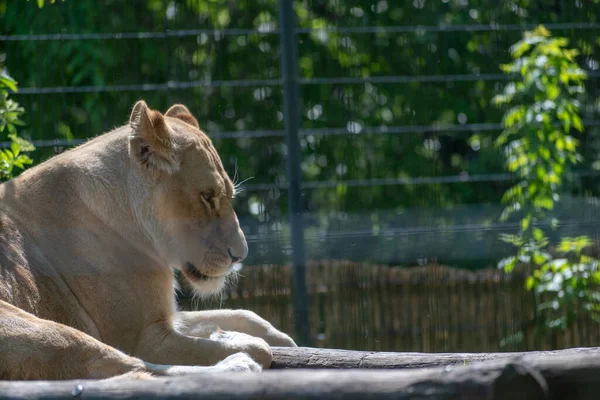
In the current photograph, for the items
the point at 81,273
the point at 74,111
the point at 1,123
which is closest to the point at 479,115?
the point at 74,111

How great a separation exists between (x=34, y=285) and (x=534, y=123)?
3.07 metres

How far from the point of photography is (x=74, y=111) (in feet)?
15.1

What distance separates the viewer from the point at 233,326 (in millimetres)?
2713

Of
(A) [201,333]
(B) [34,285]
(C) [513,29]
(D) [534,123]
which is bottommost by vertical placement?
(A) [201,333]

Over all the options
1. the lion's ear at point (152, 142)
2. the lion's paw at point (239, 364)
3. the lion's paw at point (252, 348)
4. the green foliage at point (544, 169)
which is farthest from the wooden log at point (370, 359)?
the green foliage at point (544, 169)

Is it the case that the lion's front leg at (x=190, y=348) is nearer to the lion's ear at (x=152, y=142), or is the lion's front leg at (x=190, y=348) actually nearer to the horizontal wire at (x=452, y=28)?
the lion's ear at (x=152, y=142)

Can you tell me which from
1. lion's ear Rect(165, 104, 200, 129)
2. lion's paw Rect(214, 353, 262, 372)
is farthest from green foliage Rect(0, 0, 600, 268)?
lion's paw Rect(214, 353, 262, 372)

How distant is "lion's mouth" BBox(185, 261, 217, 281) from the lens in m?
2.67

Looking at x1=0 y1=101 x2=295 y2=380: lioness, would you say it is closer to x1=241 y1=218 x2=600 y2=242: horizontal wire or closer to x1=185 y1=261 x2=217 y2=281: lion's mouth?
x1=185 y1=261 x2=217 y2=281: lion's mouth

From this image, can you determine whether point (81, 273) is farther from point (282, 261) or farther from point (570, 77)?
point (570, 77)

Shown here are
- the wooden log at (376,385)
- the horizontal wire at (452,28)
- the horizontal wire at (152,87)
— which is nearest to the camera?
the wooden log at (376,385)

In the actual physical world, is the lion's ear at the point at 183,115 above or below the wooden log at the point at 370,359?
above

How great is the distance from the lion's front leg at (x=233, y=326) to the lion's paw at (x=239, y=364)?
0.40 meters

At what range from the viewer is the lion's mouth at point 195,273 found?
2.67m
